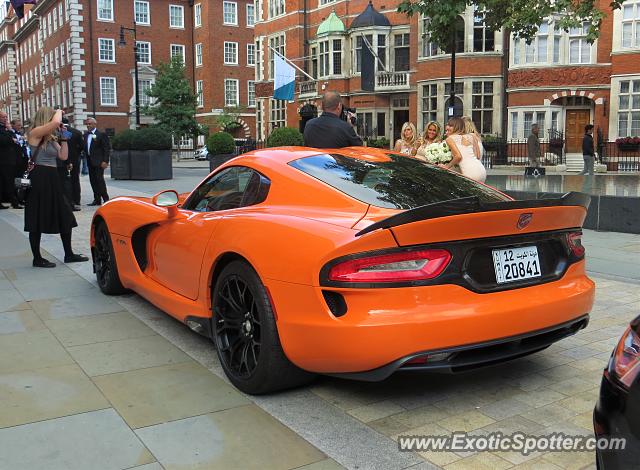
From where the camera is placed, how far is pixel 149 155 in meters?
22.1

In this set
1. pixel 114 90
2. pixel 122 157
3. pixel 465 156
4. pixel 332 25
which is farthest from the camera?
pixel 114 90

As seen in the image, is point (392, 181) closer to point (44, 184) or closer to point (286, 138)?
point (44, 184)

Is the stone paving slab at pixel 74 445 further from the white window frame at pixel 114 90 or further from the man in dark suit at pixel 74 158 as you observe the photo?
the white window frame at pixel 114 90

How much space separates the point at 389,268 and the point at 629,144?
1134 inches

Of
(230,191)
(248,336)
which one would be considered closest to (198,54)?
(230,191)

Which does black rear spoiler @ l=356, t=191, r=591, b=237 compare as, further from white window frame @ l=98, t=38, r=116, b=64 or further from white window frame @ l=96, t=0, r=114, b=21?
white window frame @ l=96, t=0, r=114, b=21

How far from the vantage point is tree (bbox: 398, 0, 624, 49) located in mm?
12727

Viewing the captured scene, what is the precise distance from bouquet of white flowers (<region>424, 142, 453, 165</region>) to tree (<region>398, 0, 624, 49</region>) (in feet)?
19.2

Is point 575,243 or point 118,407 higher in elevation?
point 575,243

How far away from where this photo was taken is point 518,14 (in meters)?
13.6

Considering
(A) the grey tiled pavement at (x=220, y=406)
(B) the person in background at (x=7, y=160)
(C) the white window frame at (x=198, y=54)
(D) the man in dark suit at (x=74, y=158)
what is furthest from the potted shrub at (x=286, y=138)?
(C) the white window frame at (x=198, y=54)

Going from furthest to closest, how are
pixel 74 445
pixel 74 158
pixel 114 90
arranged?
pixel 114 90 < pixel 74 158 < pixel 74 445

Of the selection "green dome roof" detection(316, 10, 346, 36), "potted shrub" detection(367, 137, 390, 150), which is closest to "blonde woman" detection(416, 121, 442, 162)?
"potted shrub" detection(367, 137, 390, 150)

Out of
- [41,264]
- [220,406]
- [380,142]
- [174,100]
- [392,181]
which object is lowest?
[220,406]
